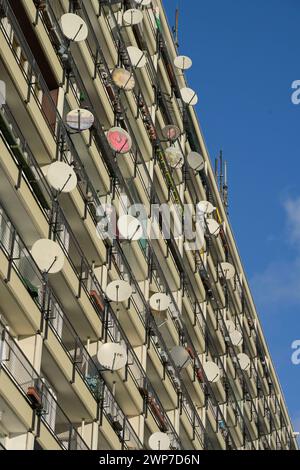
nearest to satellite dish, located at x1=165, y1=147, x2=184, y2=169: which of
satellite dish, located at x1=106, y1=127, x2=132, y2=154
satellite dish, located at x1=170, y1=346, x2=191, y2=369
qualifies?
satellite dish, located at x1=170, y1=346, x2=191, y2=369

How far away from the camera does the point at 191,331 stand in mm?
59125

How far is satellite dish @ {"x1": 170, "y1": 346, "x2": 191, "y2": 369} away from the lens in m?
52.1

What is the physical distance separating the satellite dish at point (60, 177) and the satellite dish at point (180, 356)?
15.9 metres

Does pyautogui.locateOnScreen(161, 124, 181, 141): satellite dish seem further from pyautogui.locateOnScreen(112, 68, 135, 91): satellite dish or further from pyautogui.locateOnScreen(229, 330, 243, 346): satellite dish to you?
pyautogui.locateOnScreen(229, 330, 243, 346): satellite dish

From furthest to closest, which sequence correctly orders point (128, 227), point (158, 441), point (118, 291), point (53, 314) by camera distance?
point (128, 227) → point (158, 441) → point (118, 291) → point (53, 314)

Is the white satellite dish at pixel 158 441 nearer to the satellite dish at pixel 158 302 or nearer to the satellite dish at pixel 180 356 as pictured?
the satellite dish at pixel 158 302

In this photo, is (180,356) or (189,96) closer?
(180,356)

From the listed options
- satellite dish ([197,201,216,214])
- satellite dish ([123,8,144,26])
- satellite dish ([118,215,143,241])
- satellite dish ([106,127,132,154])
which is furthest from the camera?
satellite dish ([197,201,216,214])

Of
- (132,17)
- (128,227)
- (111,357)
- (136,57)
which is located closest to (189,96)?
(136,57)

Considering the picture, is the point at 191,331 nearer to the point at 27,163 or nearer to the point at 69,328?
the point at 69,328

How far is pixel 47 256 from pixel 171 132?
22.4 meters

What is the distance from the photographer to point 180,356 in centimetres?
5222

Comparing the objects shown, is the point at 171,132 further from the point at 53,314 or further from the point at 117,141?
the point at 53,314

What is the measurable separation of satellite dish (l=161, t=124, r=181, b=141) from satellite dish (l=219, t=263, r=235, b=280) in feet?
44.2
